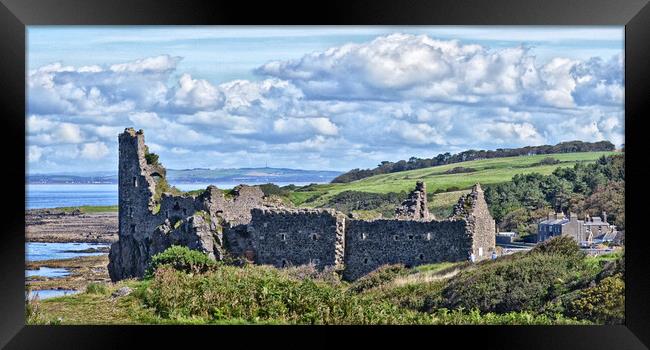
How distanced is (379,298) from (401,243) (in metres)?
5.87

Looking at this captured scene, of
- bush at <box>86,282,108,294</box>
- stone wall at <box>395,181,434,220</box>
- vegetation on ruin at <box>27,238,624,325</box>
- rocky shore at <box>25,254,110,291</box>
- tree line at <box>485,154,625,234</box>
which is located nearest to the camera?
vegetation on ruin at <box>27,238,624,325</box>

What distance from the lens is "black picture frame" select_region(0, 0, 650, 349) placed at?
14578 millimetres

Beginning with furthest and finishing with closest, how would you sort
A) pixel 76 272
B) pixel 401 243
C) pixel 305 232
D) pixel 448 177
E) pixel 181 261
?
pixel 448 177, pixel 76 272, pixel 305 232, pixel 401 243, pixel 181 261

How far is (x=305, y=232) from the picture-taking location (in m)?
29.8

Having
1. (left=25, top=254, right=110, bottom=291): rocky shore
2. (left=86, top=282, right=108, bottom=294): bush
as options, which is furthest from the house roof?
(left=86, top=282, right=108, bottom=294): bush

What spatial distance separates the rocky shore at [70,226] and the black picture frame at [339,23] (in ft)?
69.9

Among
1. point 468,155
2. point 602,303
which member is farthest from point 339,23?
point 468,155

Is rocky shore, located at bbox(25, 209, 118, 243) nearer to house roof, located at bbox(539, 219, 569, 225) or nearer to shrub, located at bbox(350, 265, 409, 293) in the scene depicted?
shrub, located at bbox(350, 265, 409, 293)

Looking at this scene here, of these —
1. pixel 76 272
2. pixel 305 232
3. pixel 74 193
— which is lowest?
pixel 76 272

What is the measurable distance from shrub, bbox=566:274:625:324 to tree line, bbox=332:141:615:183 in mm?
41241

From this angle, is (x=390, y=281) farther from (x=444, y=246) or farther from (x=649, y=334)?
(x=649, y=334)

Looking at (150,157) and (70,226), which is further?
(70,226)

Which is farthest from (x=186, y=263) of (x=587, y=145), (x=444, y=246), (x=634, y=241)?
(x=587, y=145)

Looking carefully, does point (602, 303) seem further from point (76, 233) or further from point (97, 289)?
point (76, 233)
